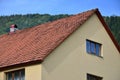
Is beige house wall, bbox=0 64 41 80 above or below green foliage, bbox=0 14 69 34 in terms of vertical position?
below

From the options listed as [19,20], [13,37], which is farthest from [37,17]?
[13,37]

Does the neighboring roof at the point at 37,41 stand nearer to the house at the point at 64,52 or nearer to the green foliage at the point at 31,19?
the house at the point at 64,52

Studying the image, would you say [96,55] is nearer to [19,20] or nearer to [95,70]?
[95,70]

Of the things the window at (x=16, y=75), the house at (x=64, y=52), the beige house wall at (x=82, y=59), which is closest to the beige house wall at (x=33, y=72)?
the house at (x=64, y=52)

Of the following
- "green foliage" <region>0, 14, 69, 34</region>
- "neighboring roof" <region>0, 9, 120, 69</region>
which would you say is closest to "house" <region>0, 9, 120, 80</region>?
"neighboring roof" <region>0, 9, 120, 69</region>

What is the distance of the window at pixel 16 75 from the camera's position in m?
28.7

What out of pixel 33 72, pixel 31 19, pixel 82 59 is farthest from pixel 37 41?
pixel 31 19

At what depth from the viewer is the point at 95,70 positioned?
32031 millimetres

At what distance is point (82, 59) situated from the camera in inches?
1224

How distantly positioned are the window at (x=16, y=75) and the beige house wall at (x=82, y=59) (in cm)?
179

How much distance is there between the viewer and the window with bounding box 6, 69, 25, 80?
28.7 meters

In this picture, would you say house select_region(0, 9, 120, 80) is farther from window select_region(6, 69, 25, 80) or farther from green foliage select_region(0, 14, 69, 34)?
green foliage select_region(0, 14, 69, 34)

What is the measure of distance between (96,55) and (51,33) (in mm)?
3637

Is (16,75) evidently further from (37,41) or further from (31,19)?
(31,19)
